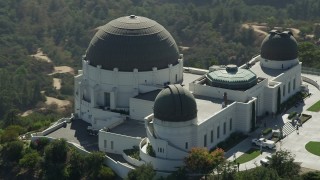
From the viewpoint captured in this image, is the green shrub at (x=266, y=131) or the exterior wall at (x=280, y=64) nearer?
the green shrub at (x=266, y=131)

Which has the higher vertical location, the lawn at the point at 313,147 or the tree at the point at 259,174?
the tree at the point at 259,174

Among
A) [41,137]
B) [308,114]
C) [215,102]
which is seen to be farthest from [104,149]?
[308,114]

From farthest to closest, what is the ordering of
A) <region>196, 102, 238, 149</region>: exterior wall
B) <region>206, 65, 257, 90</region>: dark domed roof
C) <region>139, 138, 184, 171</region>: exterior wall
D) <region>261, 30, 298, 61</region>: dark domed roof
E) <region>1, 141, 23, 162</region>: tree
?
<region>261, 30, 298, 61</region>: dark domed roof
<region>206, 65, 257, 90</region>: dark domed roof
<region>1, 141, 23, 162</region>: tree
<region>196, 102, 238, 149</region>: exterior wall
<region>139, 138, 184, 171</region>: exterior wall

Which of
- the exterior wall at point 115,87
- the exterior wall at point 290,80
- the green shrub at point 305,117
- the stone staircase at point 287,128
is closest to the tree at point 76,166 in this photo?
the exterior wall at point 115,87

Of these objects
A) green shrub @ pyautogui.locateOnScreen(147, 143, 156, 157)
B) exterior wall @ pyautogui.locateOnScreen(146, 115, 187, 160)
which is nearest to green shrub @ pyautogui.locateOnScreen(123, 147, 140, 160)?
green shrub @ pyautogui.locateOnScreen(147, 143, 156, 157)

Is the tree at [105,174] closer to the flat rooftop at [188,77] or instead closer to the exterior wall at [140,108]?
the exterior wall at [140,108]

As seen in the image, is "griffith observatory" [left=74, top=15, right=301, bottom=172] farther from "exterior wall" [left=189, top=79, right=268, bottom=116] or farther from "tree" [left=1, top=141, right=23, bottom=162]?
"tree" [left=1, top=141, right=23, bottom=162]

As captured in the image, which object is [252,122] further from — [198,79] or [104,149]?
[104,149]

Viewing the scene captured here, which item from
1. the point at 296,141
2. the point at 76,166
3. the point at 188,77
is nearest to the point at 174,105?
the point at 76,166
